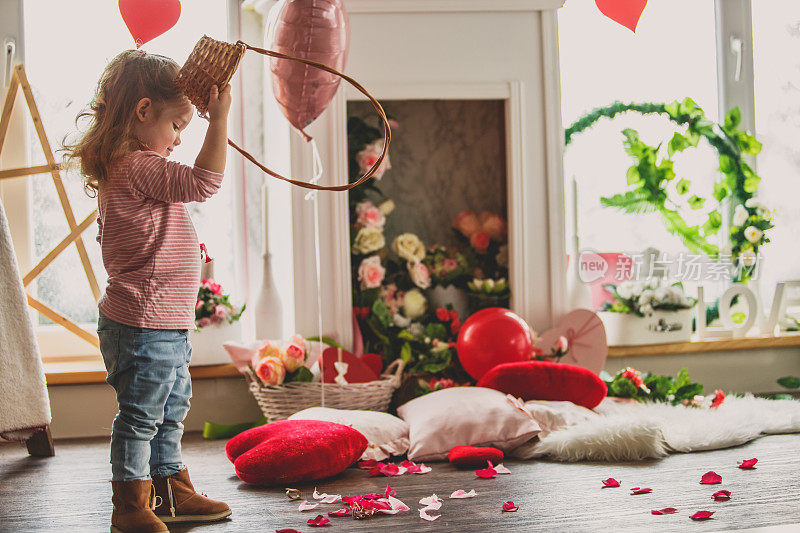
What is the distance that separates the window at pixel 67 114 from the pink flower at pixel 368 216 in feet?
1.61

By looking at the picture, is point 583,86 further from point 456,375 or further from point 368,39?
point 456,375

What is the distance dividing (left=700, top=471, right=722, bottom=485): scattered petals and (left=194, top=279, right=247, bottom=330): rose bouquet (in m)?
1.52

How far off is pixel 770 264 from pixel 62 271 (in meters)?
2.67

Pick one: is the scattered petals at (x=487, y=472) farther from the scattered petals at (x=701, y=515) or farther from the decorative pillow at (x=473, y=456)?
the scattered petals at (x=701, y=515)

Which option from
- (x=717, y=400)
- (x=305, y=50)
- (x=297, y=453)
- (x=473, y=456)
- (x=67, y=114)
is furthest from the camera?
(x=67, y=114)

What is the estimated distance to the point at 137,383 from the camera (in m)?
1.44

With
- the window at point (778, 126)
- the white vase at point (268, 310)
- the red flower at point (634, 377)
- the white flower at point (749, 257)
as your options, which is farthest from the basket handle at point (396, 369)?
the window at point (778, 126)

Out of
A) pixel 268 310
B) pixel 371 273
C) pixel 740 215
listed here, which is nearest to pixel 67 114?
pixel 268 310

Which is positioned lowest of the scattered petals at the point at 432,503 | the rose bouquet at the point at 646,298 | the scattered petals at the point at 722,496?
the scattered petals at the point at 432,503

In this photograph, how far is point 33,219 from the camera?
2.78m

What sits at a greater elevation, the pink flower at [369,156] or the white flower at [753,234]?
the pink flower at [369,156]

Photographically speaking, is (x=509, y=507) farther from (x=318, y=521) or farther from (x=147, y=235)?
(x=147, y=235)

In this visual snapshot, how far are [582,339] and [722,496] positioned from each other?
1.14 metres

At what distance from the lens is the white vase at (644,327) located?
282 cm
